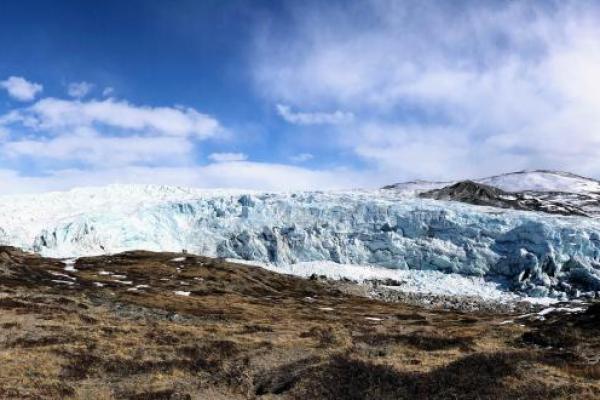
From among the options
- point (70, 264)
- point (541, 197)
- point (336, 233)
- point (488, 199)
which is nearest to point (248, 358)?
point (70, 264)

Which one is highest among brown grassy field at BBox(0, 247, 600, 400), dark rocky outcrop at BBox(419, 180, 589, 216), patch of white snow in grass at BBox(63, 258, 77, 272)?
dark rocky outcrop at BBox(419, 180, 589, 216)

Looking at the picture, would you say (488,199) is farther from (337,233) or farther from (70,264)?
(70,264)

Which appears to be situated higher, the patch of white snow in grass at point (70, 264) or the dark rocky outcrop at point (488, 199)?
the dark rocky outcrop at point (488, 199)

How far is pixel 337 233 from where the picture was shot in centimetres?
9625

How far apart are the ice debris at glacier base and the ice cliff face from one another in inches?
6.4

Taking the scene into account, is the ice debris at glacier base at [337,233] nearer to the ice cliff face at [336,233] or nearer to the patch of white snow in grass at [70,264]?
the ice cliff face at [336,233]

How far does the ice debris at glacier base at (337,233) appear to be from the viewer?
84500 mm

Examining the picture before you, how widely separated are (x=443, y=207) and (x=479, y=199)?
43.4 m

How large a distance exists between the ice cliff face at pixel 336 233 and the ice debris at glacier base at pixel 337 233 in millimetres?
163

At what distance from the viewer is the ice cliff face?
84562 mm

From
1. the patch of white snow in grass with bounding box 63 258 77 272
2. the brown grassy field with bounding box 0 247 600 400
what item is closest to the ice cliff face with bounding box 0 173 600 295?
the patch of white snow in grass with bounding box 63 258 77 272

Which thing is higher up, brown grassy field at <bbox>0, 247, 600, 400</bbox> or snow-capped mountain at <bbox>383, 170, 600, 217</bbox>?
snow-capped mountain at <bbox>383, 170, 600, 217</bbox>

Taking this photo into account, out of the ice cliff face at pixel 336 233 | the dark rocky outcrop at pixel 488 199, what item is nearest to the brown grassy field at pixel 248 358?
the ice cliff face at pixel 336 233

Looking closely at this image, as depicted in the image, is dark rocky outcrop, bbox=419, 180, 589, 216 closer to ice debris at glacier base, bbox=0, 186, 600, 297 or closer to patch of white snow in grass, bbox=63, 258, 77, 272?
ice debris at glacier base, bbox=0, 186, 600, 297
